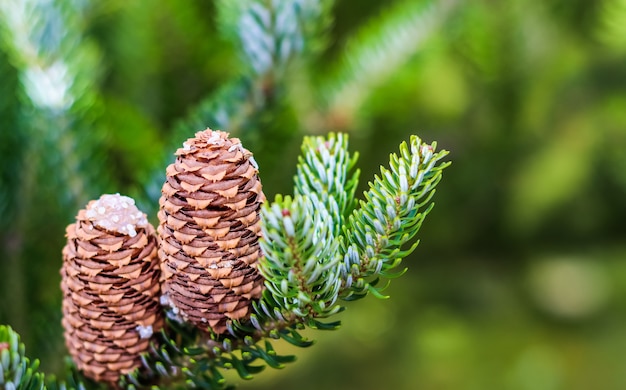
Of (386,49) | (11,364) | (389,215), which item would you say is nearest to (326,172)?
(389,215)

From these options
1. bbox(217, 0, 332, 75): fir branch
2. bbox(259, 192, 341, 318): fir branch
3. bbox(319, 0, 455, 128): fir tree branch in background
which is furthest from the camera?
bbox(319, 0, 455, 128): fir tree branch in background

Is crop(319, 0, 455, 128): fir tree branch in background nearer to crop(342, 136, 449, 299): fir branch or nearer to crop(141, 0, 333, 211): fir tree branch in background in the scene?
crop(141, 0, 333, 211): fir tree branch in background

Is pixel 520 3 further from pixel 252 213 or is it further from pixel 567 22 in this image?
pixel 252 213

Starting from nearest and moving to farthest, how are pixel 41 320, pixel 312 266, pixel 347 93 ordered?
pixel 312 266 → pixel 41 320 → pixel 347 93

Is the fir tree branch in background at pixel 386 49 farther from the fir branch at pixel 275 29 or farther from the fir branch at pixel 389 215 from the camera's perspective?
the fir branch at pixel 389 215

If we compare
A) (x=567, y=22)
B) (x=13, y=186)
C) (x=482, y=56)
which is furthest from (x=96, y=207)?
(x=567, y=22)

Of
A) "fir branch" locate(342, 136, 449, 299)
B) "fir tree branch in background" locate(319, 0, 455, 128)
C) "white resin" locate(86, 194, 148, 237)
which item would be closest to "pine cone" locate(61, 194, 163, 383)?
"white resin" locate(86, 194, 148, 237)

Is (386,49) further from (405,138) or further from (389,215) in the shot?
(389,215)
